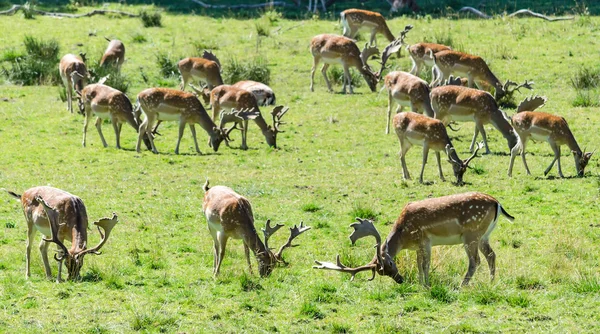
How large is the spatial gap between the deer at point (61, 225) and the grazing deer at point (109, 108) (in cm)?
713

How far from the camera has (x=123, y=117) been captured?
19297 millimetres

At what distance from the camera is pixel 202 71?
23.0 meters

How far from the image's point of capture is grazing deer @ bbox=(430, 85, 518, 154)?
18312 mm

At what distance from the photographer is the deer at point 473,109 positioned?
1831 cm

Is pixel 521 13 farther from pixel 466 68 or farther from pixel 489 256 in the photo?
pixel 489 256

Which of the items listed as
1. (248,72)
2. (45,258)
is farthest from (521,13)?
(45,258)

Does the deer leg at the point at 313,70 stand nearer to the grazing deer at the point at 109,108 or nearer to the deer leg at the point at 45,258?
the grazing deer at the point at 109,108

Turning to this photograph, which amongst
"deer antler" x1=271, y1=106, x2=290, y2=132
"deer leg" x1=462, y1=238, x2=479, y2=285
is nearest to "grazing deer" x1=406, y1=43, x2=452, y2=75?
"deer antler" x1=271, y1=106, x2=290, y2=132

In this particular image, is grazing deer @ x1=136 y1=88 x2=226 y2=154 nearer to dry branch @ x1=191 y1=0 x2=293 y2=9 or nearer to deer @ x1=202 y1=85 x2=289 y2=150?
deer @ x1=202 y1=85 x2=289 y2=150

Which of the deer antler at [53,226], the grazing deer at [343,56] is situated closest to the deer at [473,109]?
the grazing deer at [343,56]

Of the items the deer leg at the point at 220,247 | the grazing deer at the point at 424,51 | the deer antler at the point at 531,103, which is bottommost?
the deer leg at the point at 220,247

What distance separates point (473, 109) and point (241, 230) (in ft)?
26.2

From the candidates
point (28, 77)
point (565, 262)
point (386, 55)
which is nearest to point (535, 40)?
point (386, 55)

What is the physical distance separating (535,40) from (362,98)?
20.5 feet
